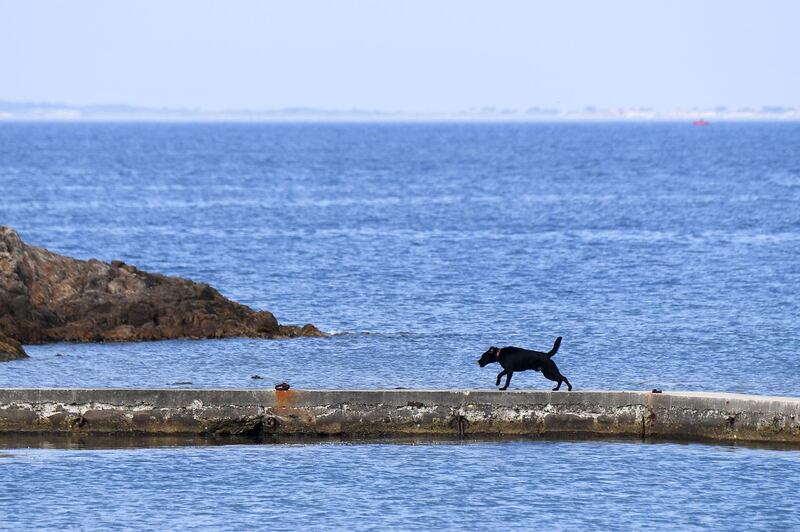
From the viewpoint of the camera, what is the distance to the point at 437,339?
39.2 m

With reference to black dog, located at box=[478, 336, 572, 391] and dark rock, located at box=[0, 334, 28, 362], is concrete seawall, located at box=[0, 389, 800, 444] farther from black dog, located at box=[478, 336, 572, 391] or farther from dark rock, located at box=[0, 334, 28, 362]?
dark rock, located at box=[0, 334, 28, 362]

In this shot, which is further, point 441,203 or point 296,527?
point 441,203

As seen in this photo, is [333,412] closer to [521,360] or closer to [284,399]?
[284,399]

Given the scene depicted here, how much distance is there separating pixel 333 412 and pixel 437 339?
45.4 ft

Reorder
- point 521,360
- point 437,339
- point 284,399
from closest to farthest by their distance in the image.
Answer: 1. point 284,399
2. point 521,360
3. point 437,339

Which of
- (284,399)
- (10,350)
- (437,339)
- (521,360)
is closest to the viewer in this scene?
(284,399)

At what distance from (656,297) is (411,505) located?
29.2 m

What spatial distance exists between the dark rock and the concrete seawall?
9.53 meters

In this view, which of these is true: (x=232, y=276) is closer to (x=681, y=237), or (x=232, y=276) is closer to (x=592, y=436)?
(x=681, y=237)

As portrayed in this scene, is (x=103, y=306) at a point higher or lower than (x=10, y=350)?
higher

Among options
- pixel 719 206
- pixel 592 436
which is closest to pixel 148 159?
pixel 719 206

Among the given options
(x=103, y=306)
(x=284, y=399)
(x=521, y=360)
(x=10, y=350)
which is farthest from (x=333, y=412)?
(x=103, y=306)

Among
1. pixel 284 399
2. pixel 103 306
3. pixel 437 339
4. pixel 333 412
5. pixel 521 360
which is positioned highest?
pixel 521 360

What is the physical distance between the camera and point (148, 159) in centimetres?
17412
